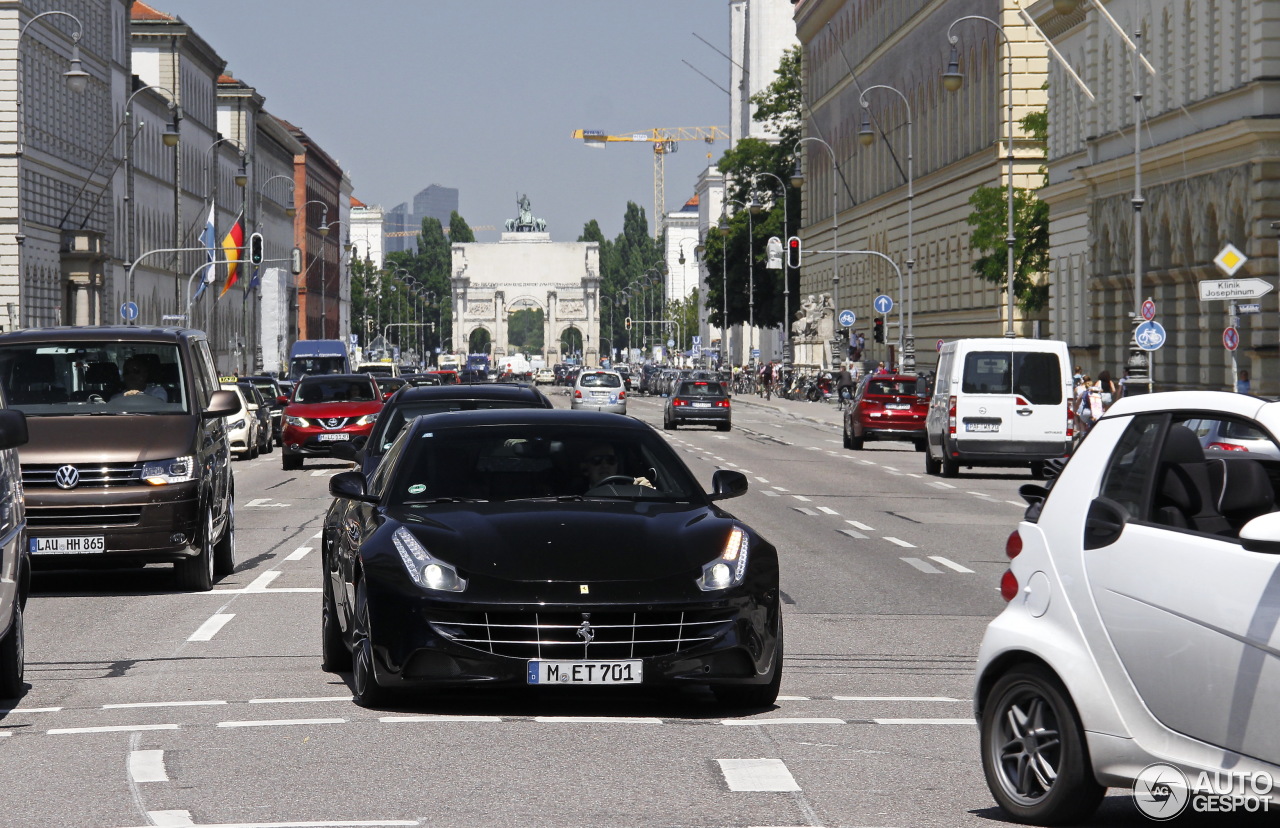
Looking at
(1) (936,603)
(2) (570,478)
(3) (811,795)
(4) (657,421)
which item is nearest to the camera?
(3) (811,795)

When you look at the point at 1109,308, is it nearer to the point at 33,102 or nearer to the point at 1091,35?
the point at 1091,35

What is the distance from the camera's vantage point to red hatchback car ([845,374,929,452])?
4434cm

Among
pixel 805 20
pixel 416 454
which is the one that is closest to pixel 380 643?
pixel 416 454

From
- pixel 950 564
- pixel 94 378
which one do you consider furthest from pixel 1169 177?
pixel 94 378

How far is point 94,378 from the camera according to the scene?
1550 centimetres

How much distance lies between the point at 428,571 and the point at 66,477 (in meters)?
6.47

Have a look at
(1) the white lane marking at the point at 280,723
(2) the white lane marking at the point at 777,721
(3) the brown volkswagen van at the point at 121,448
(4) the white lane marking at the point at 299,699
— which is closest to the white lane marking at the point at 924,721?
(2) the white lane marking at the point at 777,721

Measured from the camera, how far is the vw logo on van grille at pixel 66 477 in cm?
1445

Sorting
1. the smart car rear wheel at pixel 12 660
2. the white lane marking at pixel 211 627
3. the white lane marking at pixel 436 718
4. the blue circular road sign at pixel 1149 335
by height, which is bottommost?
the white lane marking at pixel 211 627

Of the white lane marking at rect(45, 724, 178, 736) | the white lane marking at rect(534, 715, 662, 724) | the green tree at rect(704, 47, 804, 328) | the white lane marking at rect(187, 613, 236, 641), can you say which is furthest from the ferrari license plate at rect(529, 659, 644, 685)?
the green tree at rect(704, 47, 804, 328)

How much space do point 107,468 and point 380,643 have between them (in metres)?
6.35

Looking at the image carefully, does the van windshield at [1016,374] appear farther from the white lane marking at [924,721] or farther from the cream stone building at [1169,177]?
the white lane marking at [924,721]

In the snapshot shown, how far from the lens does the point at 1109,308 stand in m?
53.5

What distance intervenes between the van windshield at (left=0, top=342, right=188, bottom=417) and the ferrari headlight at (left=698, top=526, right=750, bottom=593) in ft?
24.0
